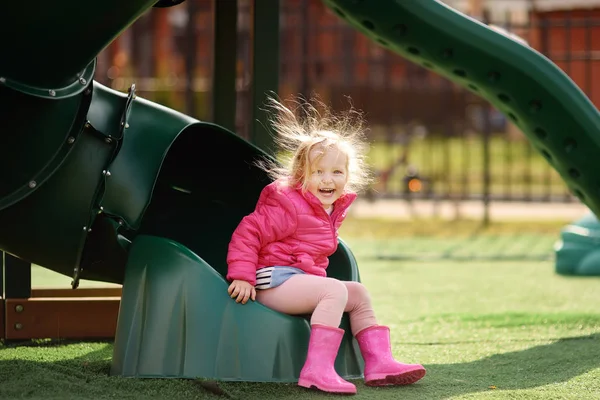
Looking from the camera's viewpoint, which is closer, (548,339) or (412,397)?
(412,397)

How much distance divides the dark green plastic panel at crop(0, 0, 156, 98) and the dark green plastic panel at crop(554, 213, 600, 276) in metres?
4.48

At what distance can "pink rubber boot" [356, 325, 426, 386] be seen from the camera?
11.4 ft

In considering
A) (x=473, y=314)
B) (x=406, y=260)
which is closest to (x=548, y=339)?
(x=473, y=314)

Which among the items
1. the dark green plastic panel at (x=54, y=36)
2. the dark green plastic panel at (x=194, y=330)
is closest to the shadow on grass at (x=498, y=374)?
the dark green plastic panel at (x=194, y=330)

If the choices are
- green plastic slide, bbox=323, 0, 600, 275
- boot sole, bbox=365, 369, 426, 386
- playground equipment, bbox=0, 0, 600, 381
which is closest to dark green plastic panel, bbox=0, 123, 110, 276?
playground equipment, bbox=0, 0, 600, 381

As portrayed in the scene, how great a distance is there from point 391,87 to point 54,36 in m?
12.2

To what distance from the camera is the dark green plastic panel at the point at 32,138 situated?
3.38m

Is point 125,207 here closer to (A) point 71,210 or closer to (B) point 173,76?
(A) point 71,210

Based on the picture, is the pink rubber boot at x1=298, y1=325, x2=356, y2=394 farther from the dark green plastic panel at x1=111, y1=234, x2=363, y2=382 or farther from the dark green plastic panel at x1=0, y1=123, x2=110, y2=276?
the dark green plastic panel at x1=0, y1=123, x2=110, y2=276

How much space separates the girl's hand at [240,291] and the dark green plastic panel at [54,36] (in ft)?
2.76

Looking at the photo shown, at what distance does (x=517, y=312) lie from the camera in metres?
5.38

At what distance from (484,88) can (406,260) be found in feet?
11.9

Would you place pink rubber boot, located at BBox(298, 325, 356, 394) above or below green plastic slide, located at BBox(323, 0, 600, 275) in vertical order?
below

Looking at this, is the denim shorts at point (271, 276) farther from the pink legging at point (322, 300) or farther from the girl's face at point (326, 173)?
the girl's face at point (326, 173)
